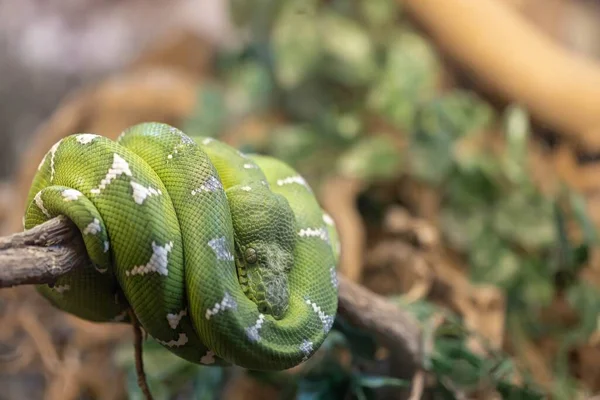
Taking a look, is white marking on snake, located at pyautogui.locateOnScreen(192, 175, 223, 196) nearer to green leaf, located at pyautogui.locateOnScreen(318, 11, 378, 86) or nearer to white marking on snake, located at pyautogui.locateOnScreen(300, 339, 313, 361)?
white marking on snake, located at pyautogui.locateOnScreen(300, 339, 313, 361)

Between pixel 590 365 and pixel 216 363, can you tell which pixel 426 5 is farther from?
pixel 216 363

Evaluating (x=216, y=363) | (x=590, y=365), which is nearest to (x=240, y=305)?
(x=216, y=363)

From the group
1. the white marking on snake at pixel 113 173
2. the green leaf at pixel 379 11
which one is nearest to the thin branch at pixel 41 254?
the white marking on snake at pixel 113 173

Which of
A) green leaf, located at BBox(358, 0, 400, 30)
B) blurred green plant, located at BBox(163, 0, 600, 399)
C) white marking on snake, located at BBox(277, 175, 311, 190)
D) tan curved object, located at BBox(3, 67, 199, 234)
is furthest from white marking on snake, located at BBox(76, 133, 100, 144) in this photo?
green leaf, located at BBox(358, 0, 400, 30)

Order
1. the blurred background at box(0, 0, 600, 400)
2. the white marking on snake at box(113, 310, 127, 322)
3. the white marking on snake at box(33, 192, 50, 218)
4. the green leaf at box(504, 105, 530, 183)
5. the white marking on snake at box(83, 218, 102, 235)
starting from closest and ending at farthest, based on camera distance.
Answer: the white marking on snake at box(83, 218, 102, 235), the white marking on snake at box(33, 192, 50, 218), the white marking on snake at box(113, 310, 127, 322), the blurred background at box(0, 0, 600, 400), the green leaf at box(504, 105, 530, 183)

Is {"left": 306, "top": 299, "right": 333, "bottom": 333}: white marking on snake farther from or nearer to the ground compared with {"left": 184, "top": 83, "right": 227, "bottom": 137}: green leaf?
farther from the ground

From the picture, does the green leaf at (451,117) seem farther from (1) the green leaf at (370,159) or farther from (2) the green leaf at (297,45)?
(2) the green leaf at (297,45)
